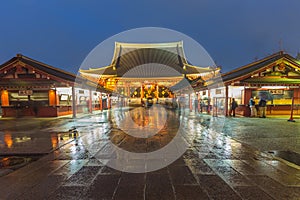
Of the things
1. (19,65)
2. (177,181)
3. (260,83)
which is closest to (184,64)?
(260,83)

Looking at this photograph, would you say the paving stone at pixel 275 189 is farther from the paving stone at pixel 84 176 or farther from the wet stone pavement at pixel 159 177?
the paving stone at pixel 84 176

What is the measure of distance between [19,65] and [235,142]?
17.4 metres

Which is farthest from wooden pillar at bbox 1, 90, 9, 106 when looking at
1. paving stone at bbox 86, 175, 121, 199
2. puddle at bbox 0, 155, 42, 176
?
paving stone at bbox 86, 175, 121, 199

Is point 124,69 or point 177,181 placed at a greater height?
point 124,69

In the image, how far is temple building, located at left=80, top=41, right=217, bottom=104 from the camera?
86.6 feet

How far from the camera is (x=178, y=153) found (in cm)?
539

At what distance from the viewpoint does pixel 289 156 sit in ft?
16.3

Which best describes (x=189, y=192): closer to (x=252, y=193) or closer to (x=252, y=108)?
(x=252, y=193)

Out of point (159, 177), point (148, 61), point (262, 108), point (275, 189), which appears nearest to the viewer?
point (275, 189)

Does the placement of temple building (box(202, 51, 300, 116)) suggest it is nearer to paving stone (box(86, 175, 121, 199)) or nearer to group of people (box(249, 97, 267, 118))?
group of people (box(249, 97, 267, 118))

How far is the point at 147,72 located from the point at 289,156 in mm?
23735

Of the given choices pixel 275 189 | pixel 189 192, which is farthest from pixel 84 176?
pixel 275 189

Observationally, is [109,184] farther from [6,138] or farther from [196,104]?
[196,104]

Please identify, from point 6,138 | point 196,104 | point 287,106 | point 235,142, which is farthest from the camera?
point 196,104
